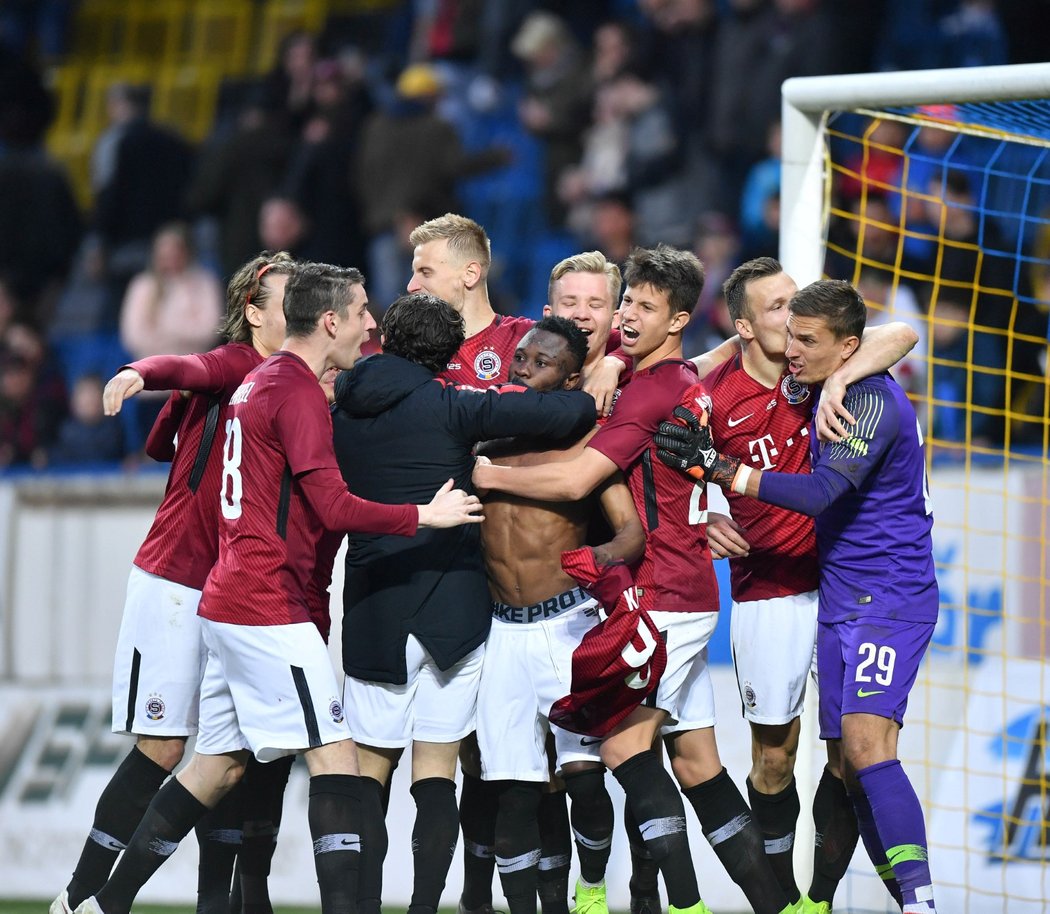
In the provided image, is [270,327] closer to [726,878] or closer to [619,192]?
[726,878]

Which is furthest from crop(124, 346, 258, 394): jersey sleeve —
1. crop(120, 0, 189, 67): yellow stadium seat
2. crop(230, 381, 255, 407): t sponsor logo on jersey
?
crop(120, 0, 189, 67): yellow stadium seat

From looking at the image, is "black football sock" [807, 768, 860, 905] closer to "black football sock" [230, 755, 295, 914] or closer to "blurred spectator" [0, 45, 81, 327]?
"black football sock" [230, 755, 295, 914]

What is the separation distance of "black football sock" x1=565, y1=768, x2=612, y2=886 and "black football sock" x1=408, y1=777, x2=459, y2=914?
453 mm

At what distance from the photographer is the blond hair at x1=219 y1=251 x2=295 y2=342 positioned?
550 cm

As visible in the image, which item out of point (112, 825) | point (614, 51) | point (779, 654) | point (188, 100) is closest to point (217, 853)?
point (112, 825)

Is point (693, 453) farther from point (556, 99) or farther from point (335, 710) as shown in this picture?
point (556, 99)

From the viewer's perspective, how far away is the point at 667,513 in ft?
16.9

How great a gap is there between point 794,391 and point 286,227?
737 cm

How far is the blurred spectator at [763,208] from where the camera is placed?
32.7 feet

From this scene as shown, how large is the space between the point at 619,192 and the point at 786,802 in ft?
21.0

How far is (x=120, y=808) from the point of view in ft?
17.2

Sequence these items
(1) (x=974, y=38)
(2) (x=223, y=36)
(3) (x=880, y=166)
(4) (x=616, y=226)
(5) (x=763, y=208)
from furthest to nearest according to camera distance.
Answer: (2) (x=223, y=36)
(4) (x=616, y=226)
(1) (x=974, y=38)
(5) (x=763, y=208)
(3) (x=880, y=166)

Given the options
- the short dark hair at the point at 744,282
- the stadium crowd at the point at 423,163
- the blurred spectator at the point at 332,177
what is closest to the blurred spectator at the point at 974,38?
the stadium crowd at the point at 423,163

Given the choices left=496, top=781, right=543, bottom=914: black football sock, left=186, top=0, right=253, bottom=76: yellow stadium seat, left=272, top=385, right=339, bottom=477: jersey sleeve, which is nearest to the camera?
left=272, top=385, right=339, bottom=477: jersey sleeve
